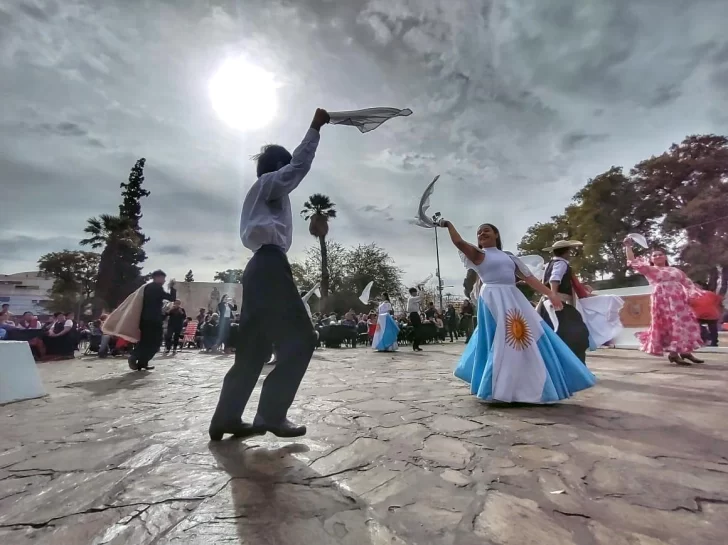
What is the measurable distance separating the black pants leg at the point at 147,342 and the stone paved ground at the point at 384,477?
13.9 feet

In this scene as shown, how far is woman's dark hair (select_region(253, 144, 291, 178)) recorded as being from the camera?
2729mm

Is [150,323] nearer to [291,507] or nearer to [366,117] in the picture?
[366,117]

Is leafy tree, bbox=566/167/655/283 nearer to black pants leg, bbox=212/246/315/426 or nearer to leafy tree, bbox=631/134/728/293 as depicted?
leafy tree, bbox=631/134/728/293

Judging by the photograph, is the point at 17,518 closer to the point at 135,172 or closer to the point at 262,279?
the point at 262,279

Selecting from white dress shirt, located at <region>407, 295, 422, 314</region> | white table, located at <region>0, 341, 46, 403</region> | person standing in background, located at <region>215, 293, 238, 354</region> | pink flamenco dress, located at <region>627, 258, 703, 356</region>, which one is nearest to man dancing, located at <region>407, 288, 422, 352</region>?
white dress shirt, located at <region>407, 295, 422, 314</region>

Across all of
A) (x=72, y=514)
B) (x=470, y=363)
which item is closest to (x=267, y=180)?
(x=72, y=514)

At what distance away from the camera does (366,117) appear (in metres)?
2.69

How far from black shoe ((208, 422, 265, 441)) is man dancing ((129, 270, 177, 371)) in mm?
5776

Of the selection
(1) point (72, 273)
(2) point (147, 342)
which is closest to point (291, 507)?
(2) point (147, 342)

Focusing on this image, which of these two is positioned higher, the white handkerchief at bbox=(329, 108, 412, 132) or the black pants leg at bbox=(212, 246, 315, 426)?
the white handkerchief at bbox=(329, 108, 412, 132)

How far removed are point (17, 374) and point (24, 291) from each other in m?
80.3

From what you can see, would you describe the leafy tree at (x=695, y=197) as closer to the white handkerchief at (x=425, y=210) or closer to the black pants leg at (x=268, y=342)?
the white handkerchief at (x=425, y=210)

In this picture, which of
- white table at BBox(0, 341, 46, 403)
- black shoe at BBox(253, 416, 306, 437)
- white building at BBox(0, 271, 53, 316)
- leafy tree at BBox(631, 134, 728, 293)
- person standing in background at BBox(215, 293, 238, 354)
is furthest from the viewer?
white building at BBox(0, 271, 53, 316)

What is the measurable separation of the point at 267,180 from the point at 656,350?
A: 7729 millimetres
